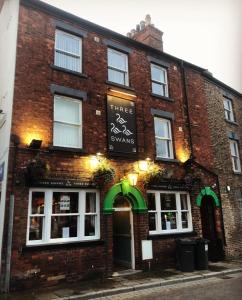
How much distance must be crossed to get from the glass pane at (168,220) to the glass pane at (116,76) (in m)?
5.95

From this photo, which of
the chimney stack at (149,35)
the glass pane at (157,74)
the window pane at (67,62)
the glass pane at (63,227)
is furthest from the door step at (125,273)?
the chimney stack at (149,35)

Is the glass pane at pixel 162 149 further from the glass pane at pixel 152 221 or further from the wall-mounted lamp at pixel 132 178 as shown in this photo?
the glass pane at pixel 152 221

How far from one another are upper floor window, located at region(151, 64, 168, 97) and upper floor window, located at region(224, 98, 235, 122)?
4.98 meters

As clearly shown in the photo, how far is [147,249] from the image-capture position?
1146cm

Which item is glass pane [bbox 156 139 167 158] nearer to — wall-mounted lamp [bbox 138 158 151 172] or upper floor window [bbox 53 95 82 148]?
wall-mounted lamp [bbox 138 158 151 172]

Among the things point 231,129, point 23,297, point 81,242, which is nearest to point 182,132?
point 231,129

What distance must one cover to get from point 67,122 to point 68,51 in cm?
302

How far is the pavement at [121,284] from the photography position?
8.14 m

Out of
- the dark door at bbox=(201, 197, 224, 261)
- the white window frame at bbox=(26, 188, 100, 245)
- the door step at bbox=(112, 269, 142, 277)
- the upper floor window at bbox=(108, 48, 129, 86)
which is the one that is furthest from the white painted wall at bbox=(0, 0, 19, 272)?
the dark door at bbox=(201, 197, 224, 261)

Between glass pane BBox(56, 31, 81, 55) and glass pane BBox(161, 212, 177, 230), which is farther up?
glass pane BBox(56, 31, 81, 55)

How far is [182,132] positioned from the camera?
565 inches

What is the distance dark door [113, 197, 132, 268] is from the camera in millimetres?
11766

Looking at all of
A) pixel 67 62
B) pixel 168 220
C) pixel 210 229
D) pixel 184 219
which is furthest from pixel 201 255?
pixel 67 62

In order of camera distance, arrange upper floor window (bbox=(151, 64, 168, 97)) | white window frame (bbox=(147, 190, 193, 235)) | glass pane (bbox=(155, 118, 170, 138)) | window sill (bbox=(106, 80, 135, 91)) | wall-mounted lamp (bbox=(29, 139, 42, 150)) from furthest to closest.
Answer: upper floor window (bbox=(151, 64, 168, 97)) < glass pane (bbox=(155, 118, 170, 138)) < window sill (bbox=(106, 80, 135, 91)) < white window frame (bbox=(147, 190, 193, 235)) < wall-mounted lamp (bbox=(29, 139, 42, 150))
